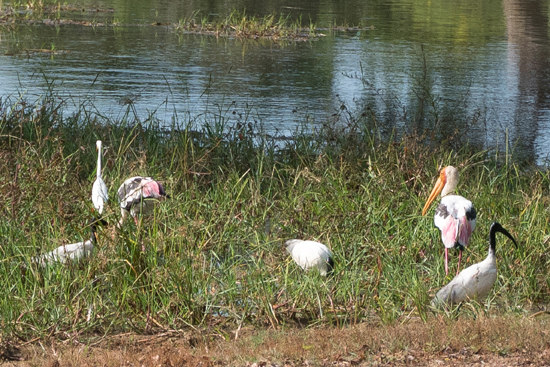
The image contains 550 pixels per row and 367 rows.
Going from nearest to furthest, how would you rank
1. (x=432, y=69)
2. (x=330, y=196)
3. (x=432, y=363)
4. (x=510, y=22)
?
(x=432, y=363), (x=330, y=196), (x=432, y=69), (x=510, y=22)

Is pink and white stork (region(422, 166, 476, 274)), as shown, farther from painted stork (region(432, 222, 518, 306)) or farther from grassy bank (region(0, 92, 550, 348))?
painted stork (region(432, 222, 518, 306))

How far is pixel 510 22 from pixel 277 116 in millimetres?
19753

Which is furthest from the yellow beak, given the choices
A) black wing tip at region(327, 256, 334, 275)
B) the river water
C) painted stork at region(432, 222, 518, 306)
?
the river water

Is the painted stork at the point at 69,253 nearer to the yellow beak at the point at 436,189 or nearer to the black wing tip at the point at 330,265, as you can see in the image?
the black wing tip at the point at 330,265

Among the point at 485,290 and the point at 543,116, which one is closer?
the point at 485,290

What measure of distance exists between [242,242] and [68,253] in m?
1.51

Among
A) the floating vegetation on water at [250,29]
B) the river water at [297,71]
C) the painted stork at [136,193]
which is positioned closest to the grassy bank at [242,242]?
the painted stork at [136,193]

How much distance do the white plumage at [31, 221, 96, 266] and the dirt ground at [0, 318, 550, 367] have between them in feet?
2.36

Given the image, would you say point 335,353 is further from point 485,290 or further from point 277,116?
point 277,116

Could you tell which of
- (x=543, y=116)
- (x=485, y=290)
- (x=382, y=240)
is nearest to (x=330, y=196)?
(x=382, y=240)

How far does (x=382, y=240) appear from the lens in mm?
6430

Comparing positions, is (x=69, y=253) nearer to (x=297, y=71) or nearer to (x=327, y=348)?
(x=327, y=348)

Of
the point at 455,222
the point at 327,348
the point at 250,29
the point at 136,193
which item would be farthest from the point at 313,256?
the point at 250,29

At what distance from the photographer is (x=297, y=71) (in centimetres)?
1647
